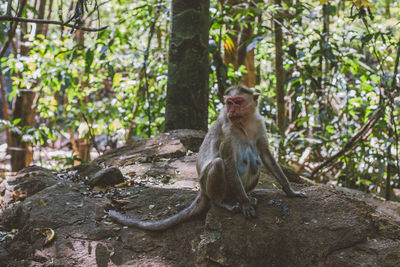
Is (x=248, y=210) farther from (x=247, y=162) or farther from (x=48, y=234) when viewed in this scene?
(x=48, y=234)

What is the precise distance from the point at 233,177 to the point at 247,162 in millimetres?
→ 293

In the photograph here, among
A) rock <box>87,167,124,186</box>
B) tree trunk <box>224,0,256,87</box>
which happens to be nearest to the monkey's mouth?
rock <box>87,167,124,186</box>

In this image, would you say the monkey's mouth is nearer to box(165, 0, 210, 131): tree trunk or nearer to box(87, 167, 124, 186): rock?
box(87, 167, 124, 186): rock

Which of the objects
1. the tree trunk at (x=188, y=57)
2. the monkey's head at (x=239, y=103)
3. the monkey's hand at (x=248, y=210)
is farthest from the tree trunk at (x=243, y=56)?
the monkey's hand at (x=248, y=210)

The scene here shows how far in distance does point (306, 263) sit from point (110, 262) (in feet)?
4.42

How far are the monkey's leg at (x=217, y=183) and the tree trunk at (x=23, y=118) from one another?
19.2 feet

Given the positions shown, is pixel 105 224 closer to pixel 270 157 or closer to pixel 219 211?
pixel 219 211

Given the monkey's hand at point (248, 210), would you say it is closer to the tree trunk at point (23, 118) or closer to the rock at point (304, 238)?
the rock at point (304, 238)

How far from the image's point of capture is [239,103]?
10.0ft

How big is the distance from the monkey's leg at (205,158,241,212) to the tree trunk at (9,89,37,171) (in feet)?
19.2

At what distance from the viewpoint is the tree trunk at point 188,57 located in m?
5.11

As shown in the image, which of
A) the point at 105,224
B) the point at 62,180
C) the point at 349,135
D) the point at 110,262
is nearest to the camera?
the point at 110,262

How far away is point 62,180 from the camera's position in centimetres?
415

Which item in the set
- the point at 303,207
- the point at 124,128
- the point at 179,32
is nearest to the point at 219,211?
the point at 303,207
